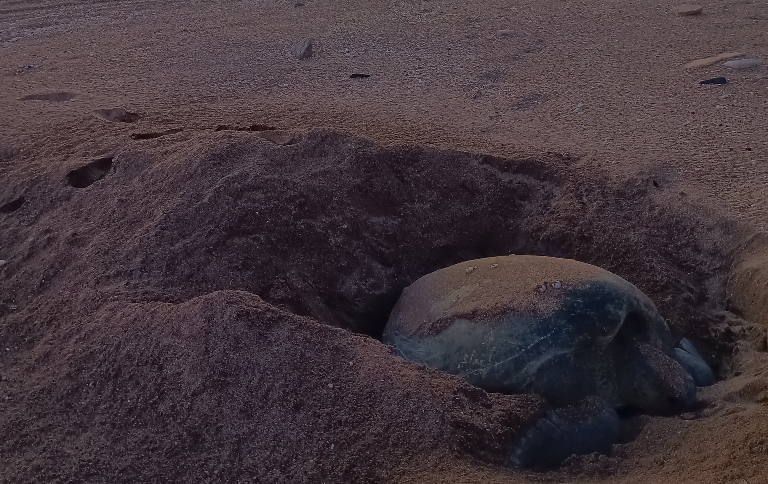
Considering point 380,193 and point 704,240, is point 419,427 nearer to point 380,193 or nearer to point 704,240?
point 380,193

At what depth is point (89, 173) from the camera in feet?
12.9

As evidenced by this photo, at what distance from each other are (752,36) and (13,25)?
5996 mm

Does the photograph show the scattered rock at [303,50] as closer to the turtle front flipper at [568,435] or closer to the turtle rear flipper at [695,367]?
the turtle rear flipper at [695,367]

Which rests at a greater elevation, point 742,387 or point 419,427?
point 419,427

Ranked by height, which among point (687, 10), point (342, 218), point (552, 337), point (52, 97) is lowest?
point (552, 337)

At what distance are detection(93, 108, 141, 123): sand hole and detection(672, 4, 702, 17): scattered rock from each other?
4.27 meters

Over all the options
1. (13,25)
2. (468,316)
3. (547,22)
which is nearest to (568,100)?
(547,22)

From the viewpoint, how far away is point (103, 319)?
9.52 feet

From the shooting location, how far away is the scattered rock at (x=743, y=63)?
199 inches

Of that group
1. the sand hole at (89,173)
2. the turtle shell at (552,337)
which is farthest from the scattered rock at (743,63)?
the sand hole at (89,173)

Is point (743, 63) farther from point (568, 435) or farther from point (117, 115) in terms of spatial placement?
point (117, 115)

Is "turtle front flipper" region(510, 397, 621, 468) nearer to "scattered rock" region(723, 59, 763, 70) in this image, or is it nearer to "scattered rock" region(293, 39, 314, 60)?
"scattered rock" region(723, 59, 763, 70)

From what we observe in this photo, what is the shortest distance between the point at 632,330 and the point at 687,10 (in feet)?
13.4

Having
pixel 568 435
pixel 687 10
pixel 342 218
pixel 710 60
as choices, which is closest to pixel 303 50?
pixel 342 218
